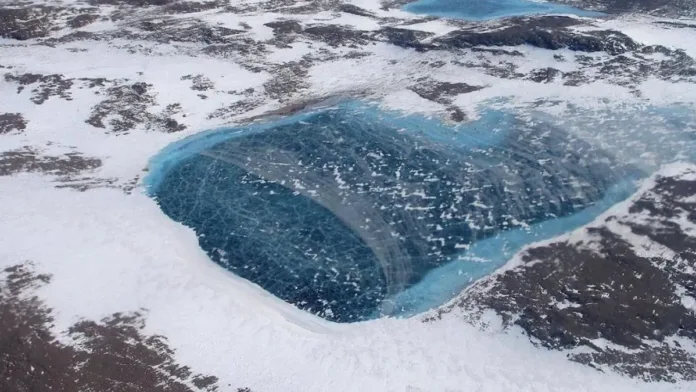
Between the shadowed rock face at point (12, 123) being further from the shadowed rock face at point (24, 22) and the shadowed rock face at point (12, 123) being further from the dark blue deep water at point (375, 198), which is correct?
the shadowed rock face at point (24, 22)

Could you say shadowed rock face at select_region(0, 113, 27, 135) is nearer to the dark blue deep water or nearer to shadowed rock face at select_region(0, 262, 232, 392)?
the dark blue deep water

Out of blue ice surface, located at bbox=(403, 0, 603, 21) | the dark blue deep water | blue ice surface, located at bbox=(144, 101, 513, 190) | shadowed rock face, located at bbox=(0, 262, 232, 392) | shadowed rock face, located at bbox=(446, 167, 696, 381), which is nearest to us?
shadowed rock face, located at bbox=(0, 262, 232, 392)

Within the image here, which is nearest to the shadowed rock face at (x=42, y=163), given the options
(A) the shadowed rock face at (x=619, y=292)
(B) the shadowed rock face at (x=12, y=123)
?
(B) the shadowed rock face at (x=12, y=123)

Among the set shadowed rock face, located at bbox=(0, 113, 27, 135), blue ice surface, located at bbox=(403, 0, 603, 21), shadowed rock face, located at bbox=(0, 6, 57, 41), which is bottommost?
shadowed rock face, located at bbox=(0, 113, 27, 135)

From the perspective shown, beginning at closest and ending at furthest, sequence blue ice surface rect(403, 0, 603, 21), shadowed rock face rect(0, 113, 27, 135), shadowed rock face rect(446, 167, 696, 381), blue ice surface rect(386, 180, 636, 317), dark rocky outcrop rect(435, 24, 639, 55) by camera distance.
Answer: shadowed rock face rect(446, 167, 696, 381), blue ice surface rect(386, 180, 636, 317), shadowed rock face rect(0, 113, 27, 135), dark rocky outcrop rect(435, 24, 639, 55), blue ice surface rect(403, 0, 603, 21)

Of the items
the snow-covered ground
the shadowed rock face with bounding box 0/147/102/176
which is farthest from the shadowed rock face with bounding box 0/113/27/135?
the shadowed rock face with bounding box 0/147/102/176

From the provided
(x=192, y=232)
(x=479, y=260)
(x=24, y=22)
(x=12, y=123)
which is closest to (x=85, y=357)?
(x=192, y=232)

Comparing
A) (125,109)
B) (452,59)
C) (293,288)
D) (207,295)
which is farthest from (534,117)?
(125,109)
